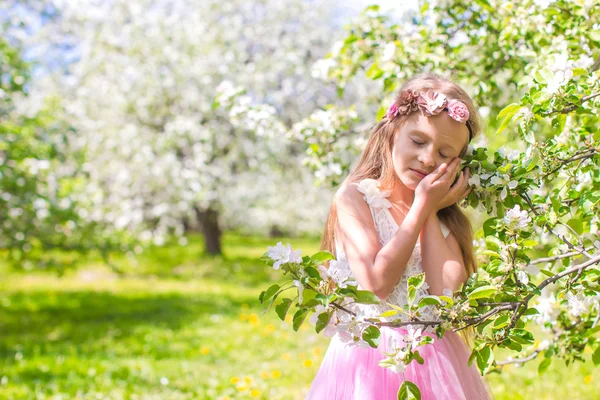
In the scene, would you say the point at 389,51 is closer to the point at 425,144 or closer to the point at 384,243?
the point at 425,144

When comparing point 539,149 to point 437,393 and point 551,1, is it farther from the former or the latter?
point 551,1

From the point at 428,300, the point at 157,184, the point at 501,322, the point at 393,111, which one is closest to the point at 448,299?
the point at 428,300

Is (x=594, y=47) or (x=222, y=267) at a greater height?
(x=222, y=267)

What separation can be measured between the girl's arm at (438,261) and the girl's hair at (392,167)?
0.13m

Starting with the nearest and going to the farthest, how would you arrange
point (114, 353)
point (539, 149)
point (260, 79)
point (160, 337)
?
1. point (539, 149)
2. point (114, 353)
3. point (160, 337)
4. point (260, 79)

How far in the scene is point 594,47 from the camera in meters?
2.46

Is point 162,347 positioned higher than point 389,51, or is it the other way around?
point 389,51

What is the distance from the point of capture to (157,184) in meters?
11.7

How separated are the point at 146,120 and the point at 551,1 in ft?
34.4

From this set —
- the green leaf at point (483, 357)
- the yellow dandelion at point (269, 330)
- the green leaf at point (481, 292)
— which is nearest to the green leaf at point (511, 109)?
the green leaf at point (481, 292)

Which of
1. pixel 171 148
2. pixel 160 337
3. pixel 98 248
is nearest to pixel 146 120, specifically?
pixel 171 148

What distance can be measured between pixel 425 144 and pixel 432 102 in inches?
5.0

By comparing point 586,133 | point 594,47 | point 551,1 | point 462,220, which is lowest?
point 462,220

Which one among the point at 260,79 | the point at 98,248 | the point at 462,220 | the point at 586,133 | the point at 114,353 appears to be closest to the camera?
the point at 462,220
